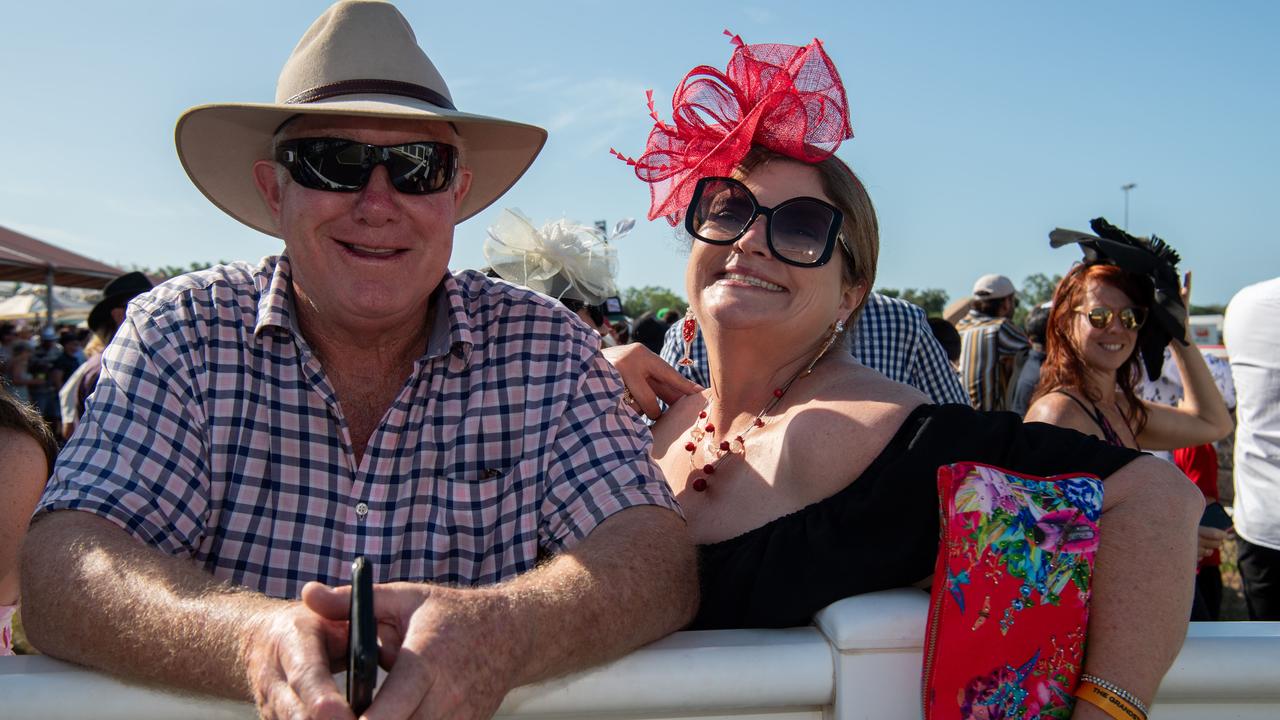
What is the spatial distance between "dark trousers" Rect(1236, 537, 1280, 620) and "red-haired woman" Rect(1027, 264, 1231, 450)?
2.06 ft

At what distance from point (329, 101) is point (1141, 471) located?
1799 millimetres

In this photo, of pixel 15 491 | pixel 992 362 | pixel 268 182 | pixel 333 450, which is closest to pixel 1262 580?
pixel 992 362

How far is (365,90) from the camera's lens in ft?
6.63

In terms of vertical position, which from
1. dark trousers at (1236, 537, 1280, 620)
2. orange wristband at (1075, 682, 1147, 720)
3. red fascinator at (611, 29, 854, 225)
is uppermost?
red fascinator at (611, 29, 854, 225)

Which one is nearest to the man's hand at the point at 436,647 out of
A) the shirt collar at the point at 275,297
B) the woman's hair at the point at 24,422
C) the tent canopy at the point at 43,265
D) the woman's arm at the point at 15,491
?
the shirt collar at the point at 275,297

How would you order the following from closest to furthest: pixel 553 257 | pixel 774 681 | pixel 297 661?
pixel 297 661 → pixel 774 681 → pixel 553 257

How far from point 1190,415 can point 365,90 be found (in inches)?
136

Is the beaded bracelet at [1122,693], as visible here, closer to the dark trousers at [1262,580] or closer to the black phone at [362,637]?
the black phone at [362,637]

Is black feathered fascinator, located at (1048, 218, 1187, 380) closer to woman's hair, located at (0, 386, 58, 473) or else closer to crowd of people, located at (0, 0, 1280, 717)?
crowd of people, located at (0, 0, 1280, 717)

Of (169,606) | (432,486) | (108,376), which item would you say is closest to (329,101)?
(108,376)

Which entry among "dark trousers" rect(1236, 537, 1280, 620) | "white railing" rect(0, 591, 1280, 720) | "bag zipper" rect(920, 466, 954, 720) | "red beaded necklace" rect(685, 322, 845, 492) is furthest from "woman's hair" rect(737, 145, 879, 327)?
"dark trousers" rect(1236, 537, 1280, 620)

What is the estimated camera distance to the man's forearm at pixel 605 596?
137 centimetres

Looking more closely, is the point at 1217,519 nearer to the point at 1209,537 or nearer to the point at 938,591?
the point at 1209,537

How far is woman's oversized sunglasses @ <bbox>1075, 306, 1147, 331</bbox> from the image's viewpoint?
10.9 feet
